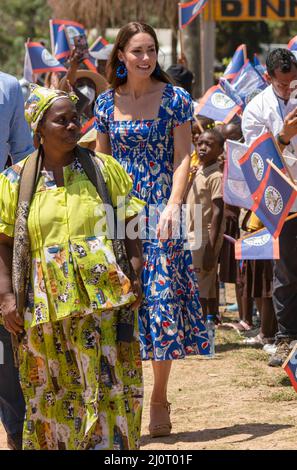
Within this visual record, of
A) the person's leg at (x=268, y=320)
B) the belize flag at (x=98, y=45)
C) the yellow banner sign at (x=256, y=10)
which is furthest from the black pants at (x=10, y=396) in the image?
the yellow banner sign at (x=256, y=10)

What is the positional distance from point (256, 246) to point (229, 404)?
1.18 metres

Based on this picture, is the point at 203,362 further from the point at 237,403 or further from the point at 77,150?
the point at 77,150

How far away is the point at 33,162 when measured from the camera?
474 cm

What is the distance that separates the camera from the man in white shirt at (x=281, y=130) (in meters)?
7.19

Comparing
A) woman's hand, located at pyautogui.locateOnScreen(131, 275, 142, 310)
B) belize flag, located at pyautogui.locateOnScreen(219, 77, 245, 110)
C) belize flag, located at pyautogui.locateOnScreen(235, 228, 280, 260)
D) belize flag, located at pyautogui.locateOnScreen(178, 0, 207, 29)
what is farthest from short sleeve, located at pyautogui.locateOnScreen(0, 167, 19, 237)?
belize flag, located at pyautogui.locateOnScreen(178, 0, 207, 29)

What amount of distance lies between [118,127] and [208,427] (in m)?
1.73

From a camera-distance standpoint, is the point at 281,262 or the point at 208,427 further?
the point at 281,262

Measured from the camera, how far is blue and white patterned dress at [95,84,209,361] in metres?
5.72

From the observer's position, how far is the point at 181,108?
5777mm

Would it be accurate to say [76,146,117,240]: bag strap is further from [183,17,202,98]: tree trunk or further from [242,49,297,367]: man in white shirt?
[183,17,202,98]: tree trunk

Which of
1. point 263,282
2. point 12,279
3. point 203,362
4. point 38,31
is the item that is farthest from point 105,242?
point 38,31

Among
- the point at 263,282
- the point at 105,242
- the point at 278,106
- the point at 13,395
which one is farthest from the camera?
the point at 263,282

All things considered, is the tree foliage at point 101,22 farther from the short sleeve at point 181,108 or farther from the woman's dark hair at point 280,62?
the short sleeve at point 181,108

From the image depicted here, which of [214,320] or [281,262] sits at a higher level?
[281,262]
